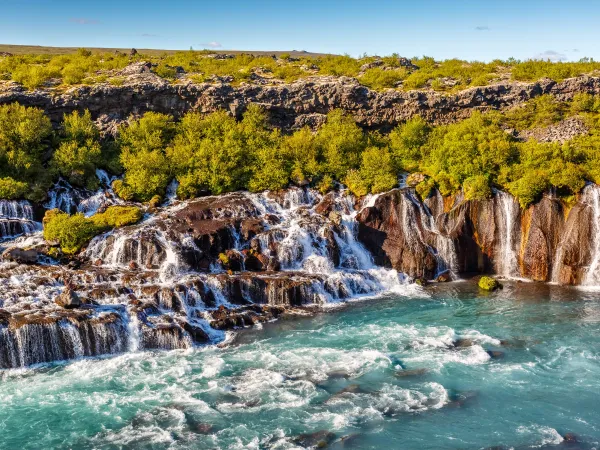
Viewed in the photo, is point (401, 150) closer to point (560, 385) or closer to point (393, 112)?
point (393, 112)

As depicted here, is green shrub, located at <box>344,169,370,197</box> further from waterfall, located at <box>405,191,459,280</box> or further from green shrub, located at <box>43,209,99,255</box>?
green shrub, located at <box>43,209,99,255</box>

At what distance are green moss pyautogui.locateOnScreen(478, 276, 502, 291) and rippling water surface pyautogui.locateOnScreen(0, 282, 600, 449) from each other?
5305 mm

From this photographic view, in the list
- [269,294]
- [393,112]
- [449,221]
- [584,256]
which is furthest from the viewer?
[393,112]

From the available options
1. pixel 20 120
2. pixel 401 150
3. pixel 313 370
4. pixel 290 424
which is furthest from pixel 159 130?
pixel 290 424

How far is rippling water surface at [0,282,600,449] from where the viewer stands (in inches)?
1049

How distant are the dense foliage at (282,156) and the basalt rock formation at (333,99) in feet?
8.26

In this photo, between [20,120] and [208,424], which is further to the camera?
[20,120]

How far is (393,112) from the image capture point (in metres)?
64.4

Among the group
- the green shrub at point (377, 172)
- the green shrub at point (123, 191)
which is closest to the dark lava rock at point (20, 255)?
the green shrub at point (123, 191)

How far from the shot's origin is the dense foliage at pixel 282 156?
169 feet

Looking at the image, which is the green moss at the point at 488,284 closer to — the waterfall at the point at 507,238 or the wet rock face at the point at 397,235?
the waterfall at the point at 507,238

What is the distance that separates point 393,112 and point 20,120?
3692 centimetres

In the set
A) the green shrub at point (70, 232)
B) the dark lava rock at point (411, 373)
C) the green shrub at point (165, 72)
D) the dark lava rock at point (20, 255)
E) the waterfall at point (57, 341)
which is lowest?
→ the dark lava rock at point (411, 373)

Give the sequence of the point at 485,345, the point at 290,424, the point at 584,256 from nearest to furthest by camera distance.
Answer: the point at 290,424 → the point at 485,345 → the point at 584,256
